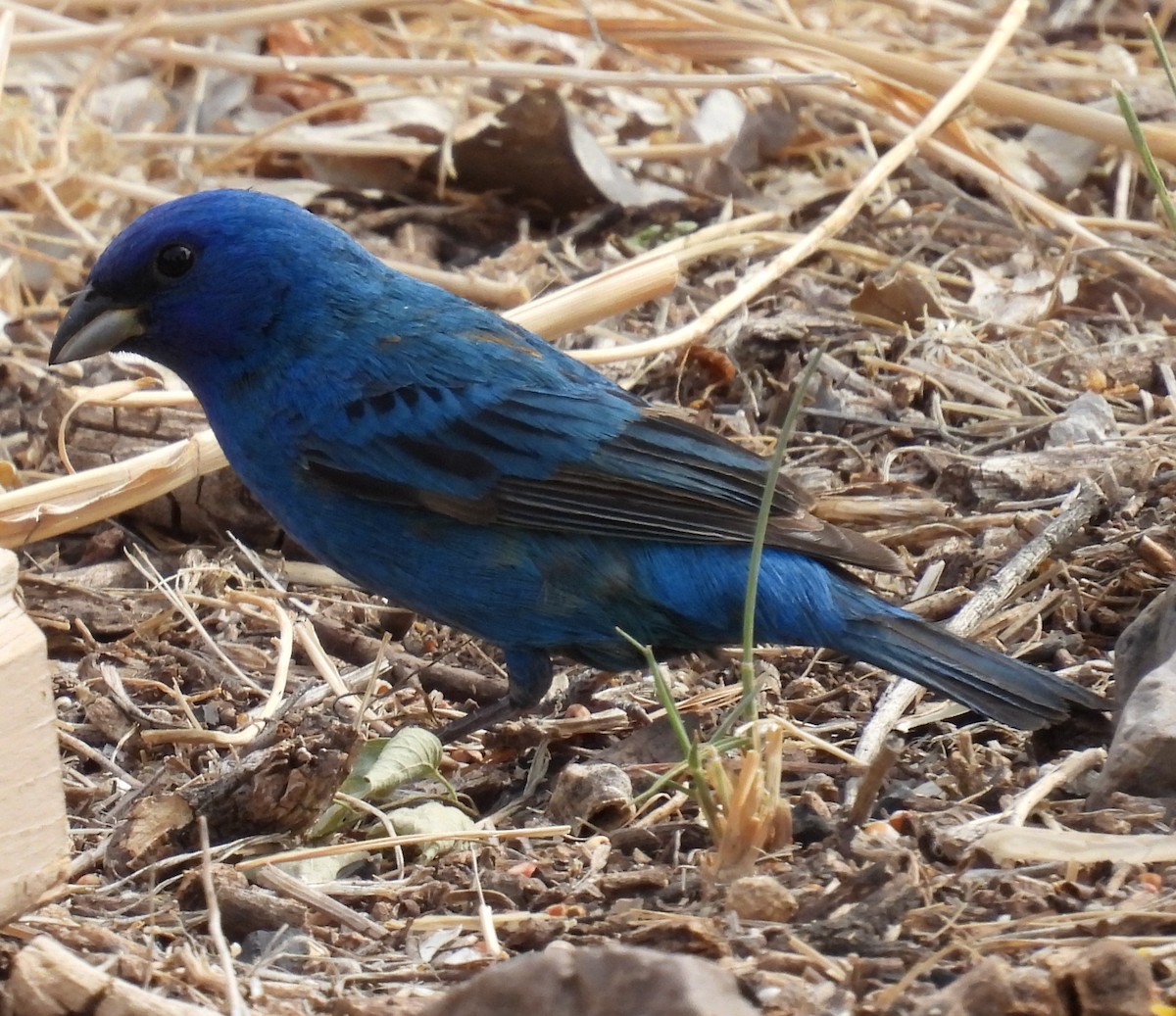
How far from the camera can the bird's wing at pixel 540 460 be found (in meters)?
3.79

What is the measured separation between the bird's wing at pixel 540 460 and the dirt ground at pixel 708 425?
1.36 feet

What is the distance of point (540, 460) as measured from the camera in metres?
3.88

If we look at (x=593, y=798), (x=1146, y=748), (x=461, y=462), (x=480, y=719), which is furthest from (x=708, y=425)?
(x=1146, y=748)

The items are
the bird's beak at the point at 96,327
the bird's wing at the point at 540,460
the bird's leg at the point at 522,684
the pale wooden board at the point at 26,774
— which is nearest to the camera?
the pale wooden board at the point at 26,774

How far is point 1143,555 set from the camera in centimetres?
391

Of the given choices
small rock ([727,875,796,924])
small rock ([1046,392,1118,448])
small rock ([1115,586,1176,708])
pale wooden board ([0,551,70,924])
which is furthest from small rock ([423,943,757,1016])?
small rock ([1046,392,1118,448])

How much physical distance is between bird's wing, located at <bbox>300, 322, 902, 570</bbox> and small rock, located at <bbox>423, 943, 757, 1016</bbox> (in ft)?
5.65

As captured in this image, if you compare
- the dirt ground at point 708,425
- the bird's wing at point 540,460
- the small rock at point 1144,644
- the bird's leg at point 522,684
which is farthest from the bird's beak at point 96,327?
the small rock at point 1144,644

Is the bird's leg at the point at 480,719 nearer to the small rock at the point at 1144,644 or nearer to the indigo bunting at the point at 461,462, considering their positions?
the indigo bunting at the point at 461,462

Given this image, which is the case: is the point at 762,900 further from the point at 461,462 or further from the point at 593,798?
the point at 461,462

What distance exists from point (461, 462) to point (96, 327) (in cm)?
92

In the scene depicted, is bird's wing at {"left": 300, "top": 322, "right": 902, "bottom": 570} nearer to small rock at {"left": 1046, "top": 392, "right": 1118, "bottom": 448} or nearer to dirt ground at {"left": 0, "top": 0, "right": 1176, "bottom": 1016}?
dirt ground at {"left": 0, "top": 0, "right": 1176, "bottom": 1016}

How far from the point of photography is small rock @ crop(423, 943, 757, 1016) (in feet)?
6.66

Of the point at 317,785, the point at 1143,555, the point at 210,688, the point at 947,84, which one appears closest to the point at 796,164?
the point at 947,84
